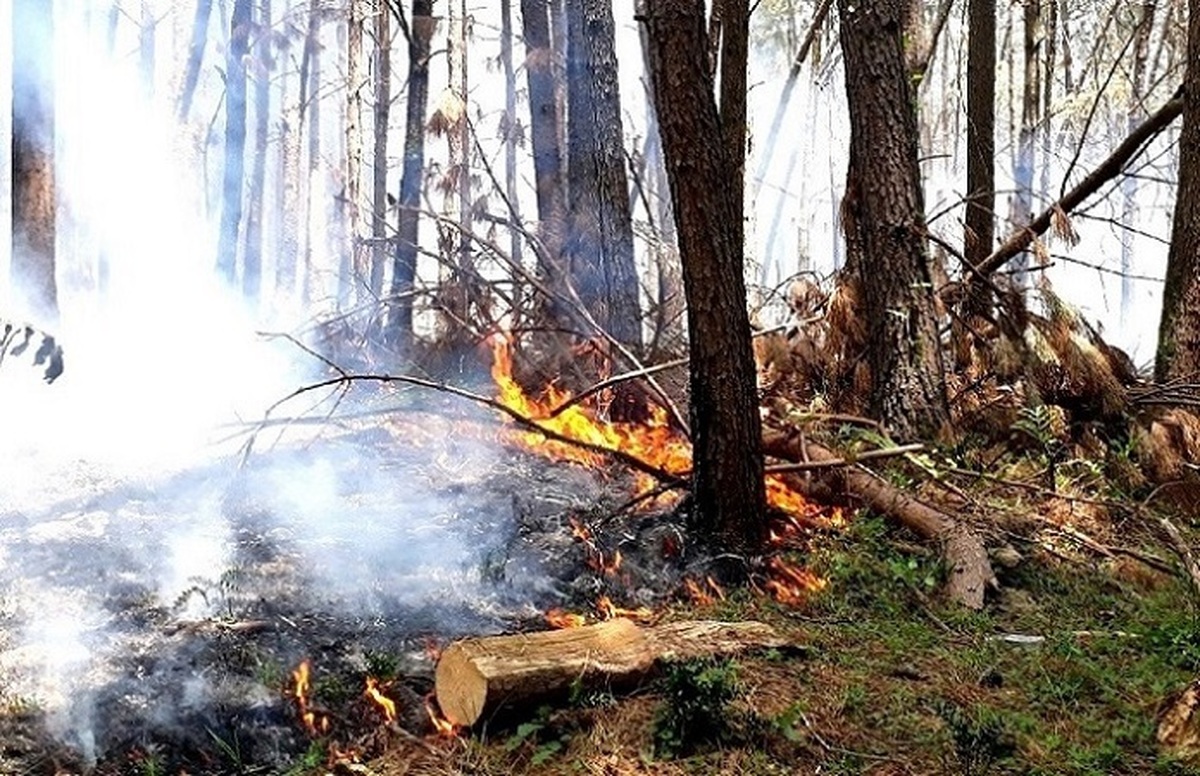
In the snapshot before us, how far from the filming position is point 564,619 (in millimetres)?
4172

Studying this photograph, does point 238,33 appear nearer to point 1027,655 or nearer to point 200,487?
point 200,487

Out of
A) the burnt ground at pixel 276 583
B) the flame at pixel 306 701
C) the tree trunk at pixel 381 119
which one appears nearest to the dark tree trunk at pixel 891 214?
the burnt ground at pixel 276 583

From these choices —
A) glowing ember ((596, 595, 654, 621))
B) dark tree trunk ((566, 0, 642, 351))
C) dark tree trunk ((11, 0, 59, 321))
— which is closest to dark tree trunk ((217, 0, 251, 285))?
dark tree trunk ((11, 0, 59, 321))

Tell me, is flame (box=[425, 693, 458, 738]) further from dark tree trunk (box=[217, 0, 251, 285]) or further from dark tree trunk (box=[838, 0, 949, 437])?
dark tree trunk (box=[217, 0, 251, 285])

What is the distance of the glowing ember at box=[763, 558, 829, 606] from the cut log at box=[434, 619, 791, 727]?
722 millimetres

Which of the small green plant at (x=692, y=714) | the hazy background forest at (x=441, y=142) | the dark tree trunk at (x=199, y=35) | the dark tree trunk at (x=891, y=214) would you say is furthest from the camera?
the dark tree trunk at (x=199, y=35)

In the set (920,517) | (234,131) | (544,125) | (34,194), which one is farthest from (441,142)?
(920,517)

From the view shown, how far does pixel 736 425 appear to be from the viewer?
4633 millimetres

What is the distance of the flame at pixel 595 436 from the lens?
5.46 meters

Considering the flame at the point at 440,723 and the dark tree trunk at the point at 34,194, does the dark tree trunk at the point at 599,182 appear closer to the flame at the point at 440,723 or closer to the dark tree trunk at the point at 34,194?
the dark tree trunk at the point at 34,194

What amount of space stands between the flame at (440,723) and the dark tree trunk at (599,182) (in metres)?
Answer: 3.74

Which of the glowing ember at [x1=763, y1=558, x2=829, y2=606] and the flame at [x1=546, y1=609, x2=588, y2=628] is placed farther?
the glowing ember at [x1=763, y1=558, x2=829, y2=606]

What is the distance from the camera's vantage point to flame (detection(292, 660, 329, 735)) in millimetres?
3295

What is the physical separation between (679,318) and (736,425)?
2.52 m
